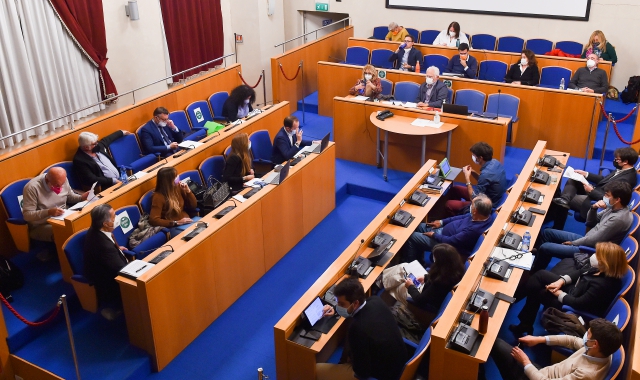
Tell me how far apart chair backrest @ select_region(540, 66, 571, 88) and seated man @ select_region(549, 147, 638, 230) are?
11.0ft

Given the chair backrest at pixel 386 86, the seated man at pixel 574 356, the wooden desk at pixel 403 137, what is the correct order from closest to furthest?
1. the seated man at pixel 574 356
2. the wooden desk at pixel 403 137
3. the chair backrest at pixel 386 86

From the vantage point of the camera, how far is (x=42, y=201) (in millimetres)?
5949

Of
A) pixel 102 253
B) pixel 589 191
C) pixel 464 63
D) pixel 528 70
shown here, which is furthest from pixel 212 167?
pixel 528 70

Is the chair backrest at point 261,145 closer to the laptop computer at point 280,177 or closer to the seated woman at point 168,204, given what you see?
the laptop computer at point 280,177

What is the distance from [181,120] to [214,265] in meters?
3.51

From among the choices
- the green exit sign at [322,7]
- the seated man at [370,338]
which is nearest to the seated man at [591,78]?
the green exit sign at [322,7]

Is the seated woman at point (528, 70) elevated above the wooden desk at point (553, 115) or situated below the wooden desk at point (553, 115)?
above

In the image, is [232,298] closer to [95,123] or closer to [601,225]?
[95,123]

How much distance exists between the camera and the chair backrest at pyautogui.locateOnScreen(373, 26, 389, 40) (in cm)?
1275

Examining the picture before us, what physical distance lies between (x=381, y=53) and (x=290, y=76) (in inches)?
76.7

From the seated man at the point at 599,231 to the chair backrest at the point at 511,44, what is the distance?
20.3 ft

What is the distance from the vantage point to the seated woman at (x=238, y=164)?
6.60 meters

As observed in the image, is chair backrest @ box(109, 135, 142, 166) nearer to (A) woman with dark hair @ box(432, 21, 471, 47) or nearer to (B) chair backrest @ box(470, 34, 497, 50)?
(A) woman with dark hair @ box(432, 21, 471, 47)

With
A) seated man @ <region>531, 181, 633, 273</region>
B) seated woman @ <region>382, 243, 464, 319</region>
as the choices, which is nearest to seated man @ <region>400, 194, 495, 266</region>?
seated man @ <region>531, 181, 633, 273</region>
